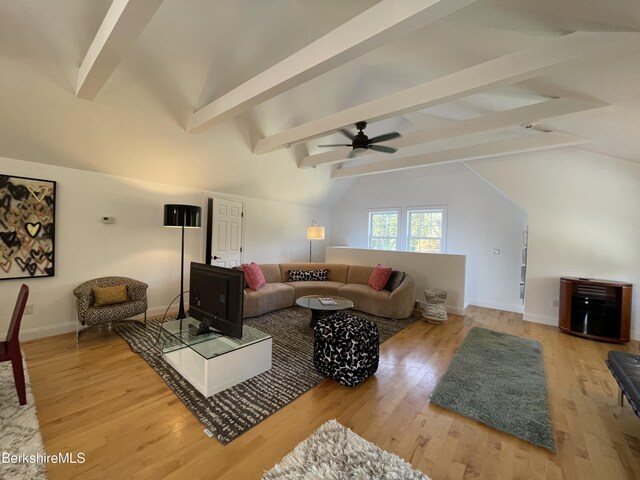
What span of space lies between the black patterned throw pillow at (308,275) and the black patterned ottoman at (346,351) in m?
2.87

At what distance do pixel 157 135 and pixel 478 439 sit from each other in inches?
185

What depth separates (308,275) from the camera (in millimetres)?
5551

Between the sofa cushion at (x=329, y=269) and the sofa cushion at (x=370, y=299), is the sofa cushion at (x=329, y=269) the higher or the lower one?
the higher one

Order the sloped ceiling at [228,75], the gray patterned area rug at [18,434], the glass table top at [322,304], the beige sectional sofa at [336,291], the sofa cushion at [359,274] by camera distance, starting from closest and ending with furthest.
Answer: the gray patterned area rug at [18,434], the sloped ceiling at [228,75], the glass table top at [322,304], the beige sectional sofa at [336,291], the sofa cushion at [359,274]

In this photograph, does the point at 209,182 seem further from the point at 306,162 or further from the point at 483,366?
the point at 483,366

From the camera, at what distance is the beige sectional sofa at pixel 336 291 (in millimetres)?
4383

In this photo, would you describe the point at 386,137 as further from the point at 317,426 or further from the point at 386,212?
the point at 386,212

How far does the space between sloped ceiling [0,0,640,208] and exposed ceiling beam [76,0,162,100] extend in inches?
9.3

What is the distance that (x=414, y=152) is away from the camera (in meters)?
5.98

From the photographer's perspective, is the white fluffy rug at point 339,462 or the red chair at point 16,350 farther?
the red chair at point 16,350

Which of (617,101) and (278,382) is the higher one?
(617,101)

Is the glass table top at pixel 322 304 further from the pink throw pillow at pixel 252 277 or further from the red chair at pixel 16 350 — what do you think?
the red chair at pixel 16 350

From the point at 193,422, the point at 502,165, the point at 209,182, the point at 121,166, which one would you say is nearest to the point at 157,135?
the point at 121,166

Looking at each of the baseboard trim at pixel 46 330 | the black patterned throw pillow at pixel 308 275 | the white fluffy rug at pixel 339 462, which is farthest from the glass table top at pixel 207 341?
the black patterned throw pillow at pixel 308 275
